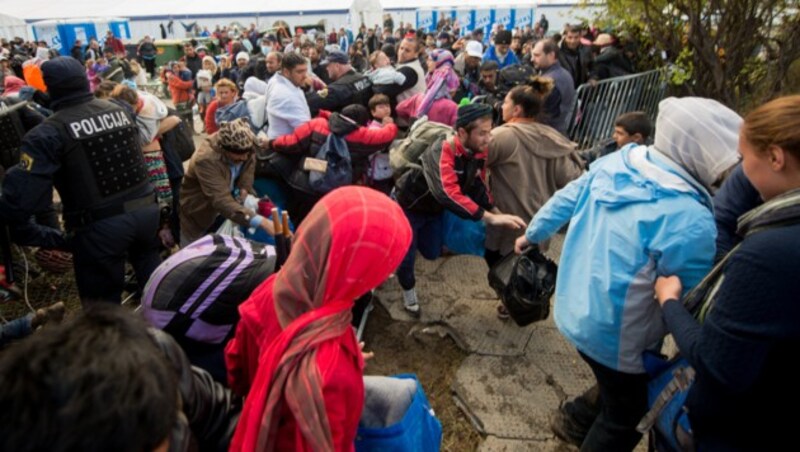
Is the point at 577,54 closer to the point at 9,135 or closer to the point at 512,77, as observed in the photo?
the point at 512,77

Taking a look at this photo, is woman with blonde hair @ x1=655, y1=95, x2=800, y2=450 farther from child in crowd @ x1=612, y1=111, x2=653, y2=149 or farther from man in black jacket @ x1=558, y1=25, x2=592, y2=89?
man in black jacket @ x1=558, y1=25, x2=592, y2=89

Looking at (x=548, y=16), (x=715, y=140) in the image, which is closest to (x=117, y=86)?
(x=715, y=140)

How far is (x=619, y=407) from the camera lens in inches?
84.9

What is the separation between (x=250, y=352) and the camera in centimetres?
177

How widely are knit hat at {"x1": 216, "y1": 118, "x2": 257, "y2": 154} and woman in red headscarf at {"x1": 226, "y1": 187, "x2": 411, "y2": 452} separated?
79.2 inches

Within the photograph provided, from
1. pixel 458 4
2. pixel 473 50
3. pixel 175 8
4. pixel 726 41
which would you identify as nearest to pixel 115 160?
pixel 473 50

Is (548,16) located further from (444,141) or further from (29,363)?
(29,363)

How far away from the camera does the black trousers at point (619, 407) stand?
210 centimetres

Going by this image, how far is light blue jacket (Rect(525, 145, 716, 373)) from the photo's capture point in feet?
5.98

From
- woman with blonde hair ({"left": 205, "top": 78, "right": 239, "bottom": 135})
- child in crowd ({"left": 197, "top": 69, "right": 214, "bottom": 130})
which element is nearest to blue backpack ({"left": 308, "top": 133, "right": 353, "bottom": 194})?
woman with blonde hair ({"left": 205, "top": 78, "right": 239, "bottom": 135})

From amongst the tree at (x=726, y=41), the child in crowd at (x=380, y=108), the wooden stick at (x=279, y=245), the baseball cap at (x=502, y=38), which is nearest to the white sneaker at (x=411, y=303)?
the child in crowd at (x=380, y=108)

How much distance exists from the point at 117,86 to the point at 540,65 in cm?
408

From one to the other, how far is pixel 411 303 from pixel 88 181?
7.69ft

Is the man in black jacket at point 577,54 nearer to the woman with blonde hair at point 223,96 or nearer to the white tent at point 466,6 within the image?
the woman with blonde hair at point 223,96
